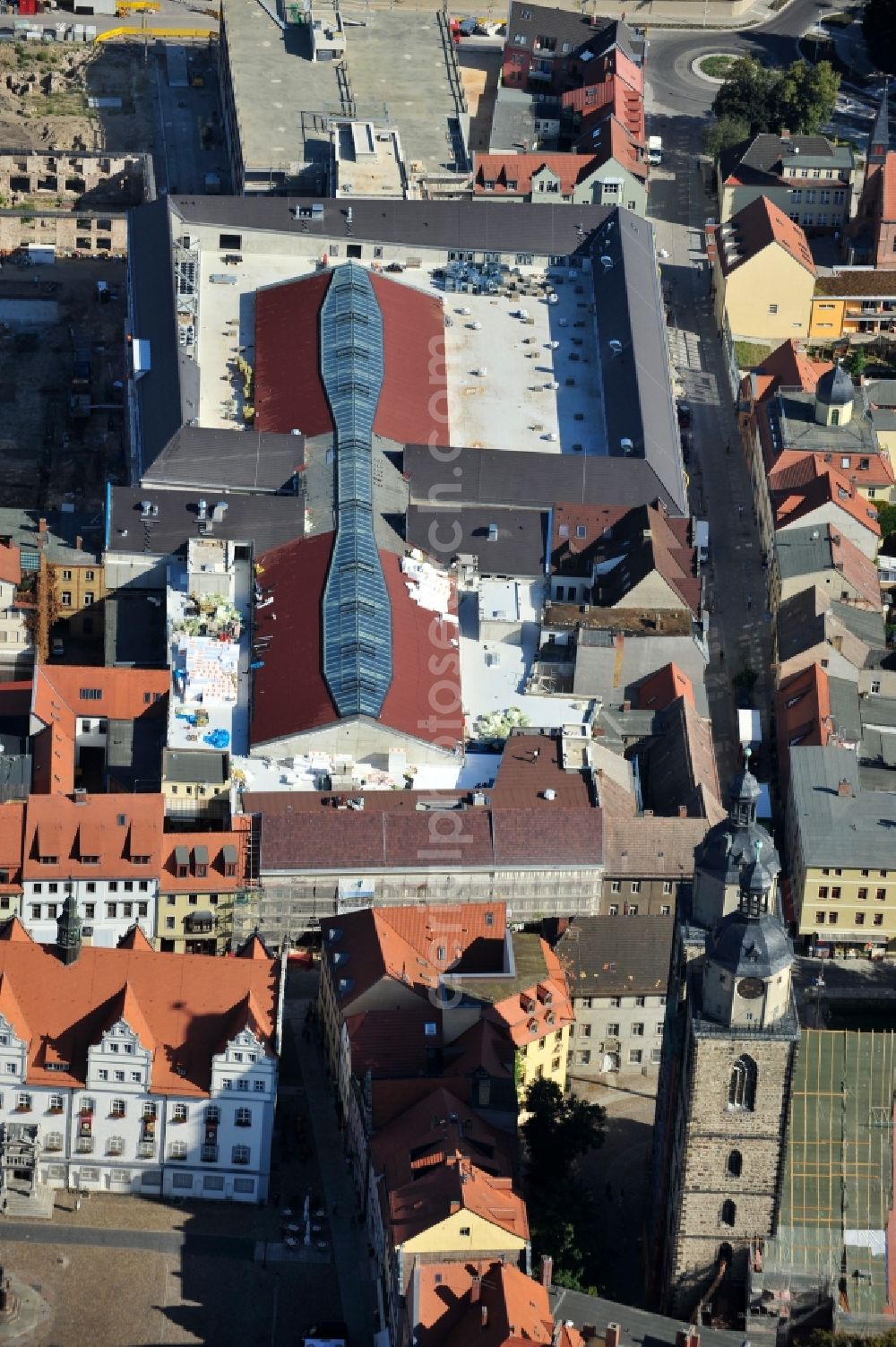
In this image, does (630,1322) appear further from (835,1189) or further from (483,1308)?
(835,1189)

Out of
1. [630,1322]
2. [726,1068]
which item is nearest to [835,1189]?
[726,1068]

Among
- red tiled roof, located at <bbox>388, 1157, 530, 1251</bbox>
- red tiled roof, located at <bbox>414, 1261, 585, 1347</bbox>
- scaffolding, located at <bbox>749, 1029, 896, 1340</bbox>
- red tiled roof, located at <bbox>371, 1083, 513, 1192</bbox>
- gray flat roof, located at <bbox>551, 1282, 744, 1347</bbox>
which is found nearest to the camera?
red tiled roof, located at <bbox>414, 1261, 585, 1347</bbox>

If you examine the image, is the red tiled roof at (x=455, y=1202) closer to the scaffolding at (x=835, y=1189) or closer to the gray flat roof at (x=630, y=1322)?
the gray flat roof at (x=630, y=1322)

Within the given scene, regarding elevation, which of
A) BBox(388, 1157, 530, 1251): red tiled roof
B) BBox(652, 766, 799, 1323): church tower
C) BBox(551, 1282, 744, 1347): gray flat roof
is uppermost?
BBox(652, 766, 799, 1323): church tower

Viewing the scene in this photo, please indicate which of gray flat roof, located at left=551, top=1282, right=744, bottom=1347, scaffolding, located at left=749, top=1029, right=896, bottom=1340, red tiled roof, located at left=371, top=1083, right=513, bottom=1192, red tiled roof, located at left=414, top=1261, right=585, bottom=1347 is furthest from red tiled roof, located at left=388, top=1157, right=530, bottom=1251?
scaffolding, located at left=749, top=1029, right=896, bottom=1340

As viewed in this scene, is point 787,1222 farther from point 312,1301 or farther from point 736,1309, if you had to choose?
point 312,1301

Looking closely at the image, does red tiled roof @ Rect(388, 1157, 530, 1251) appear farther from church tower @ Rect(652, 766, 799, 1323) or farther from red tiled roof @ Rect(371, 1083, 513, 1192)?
church tower @ Rect(652, 766, 799, 1323)

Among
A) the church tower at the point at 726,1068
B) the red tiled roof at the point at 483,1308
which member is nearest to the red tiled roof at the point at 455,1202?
the red tiled roof at the point at 483,1308

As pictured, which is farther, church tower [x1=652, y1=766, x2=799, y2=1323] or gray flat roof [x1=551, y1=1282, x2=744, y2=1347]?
gray flat roof [x1=551, y1=1282, x2=744, y2=1347]

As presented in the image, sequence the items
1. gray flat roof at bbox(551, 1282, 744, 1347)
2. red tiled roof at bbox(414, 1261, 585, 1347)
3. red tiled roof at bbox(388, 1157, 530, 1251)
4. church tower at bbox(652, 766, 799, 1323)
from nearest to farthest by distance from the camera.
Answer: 1. church tower at bbox(652, 766, 799, 1323)
2. red tiled roof at bbox(414, 1261, 585, 1347)
3. gray flat roof at bbox(551, 1282, 744, 1347)
4. red tiled roof at bbox(388, 1157, 530, 1251)

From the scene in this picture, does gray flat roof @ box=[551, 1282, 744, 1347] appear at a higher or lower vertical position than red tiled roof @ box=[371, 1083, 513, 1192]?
lower
